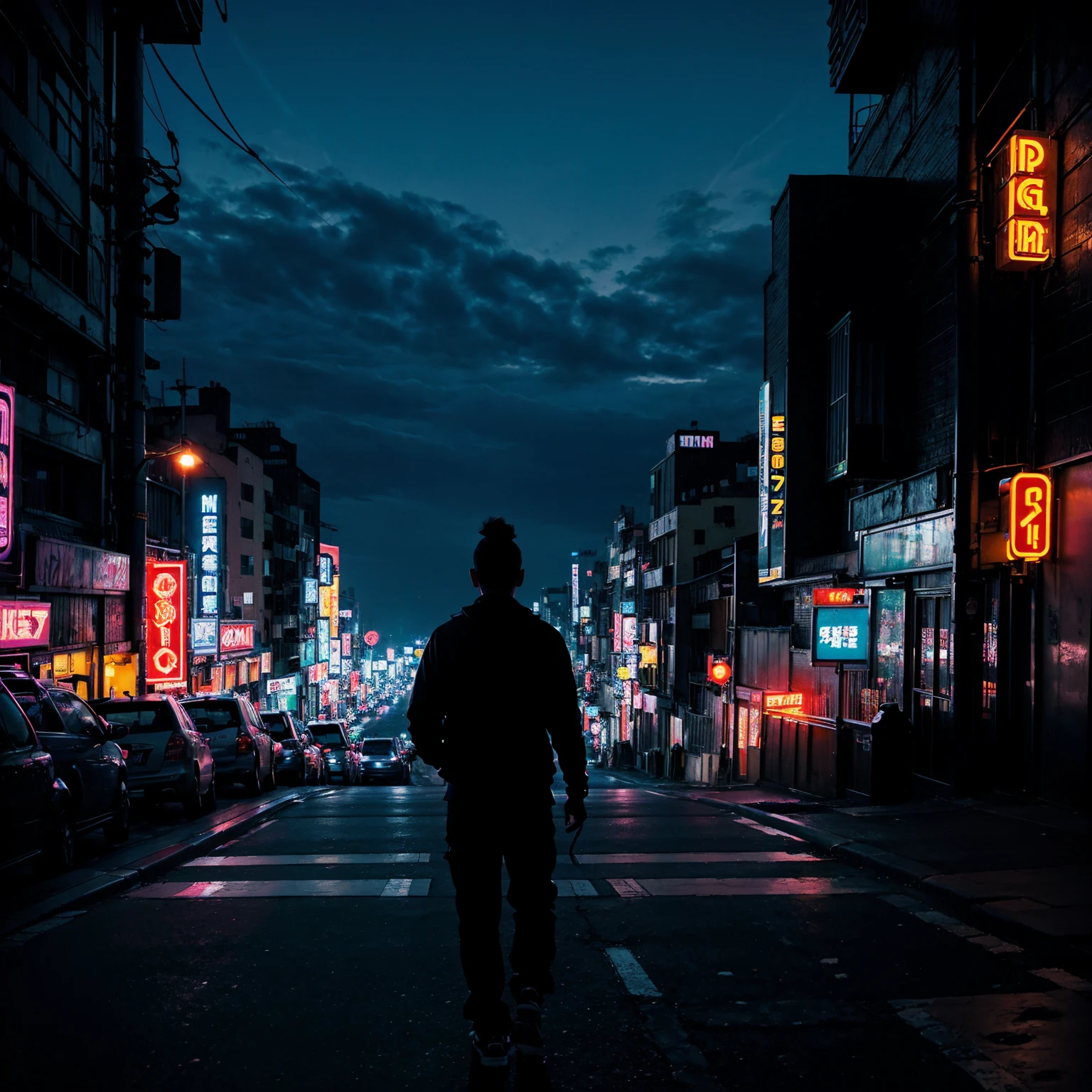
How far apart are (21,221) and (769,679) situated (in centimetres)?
2112

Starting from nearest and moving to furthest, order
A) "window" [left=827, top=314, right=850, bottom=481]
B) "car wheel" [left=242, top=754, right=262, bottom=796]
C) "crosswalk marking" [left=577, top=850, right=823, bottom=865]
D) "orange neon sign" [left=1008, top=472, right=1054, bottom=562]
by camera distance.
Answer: "crosswalk marking" [left=577, top=850, right=823, bottom=865] → "orange neon sign" [left=1008, top=472, right=1054, bottom=562] → "car wheel" [left=242, top=754, right=262, bottom=796] → "window" [left=827, top=314, right=850, bottom=481]

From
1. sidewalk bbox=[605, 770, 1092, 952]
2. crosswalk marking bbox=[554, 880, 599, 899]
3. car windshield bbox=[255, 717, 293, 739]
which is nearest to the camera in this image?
sidewalk bbox=[605, 770, 1092, 952]

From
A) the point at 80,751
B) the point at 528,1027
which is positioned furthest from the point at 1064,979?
the point at 80,751

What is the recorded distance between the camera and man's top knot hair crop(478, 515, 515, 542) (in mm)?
4516

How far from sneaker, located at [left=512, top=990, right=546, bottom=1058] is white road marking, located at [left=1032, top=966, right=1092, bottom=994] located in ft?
10.3

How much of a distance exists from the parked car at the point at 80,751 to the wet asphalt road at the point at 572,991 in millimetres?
1774

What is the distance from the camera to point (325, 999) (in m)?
5.07

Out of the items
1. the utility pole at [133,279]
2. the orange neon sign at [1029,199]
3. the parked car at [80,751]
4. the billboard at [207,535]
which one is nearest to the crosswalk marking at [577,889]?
→ the parked car at [80,751]

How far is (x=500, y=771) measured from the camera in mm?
4133

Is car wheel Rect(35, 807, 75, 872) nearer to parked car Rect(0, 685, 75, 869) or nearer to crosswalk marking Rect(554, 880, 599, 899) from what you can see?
parked car Rect(0, 685, 75, 869)

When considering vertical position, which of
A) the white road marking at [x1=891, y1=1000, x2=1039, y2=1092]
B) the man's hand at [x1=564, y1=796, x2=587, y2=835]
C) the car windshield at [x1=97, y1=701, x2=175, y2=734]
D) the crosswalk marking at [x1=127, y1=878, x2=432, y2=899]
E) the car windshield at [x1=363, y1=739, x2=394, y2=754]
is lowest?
the car windshield at [x1=363, y1=739, x2=394, y2=754]

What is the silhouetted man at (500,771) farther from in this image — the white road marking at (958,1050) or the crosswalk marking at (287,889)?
the crosswalk marking at (287,889)

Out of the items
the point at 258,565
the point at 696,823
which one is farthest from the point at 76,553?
the point at 258,565

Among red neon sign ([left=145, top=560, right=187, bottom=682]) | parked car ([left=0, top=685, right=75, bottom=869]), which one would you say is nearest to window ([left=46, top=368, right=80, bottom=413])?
red neon sign ([left=145, top=560, right=187, bottom=682])
